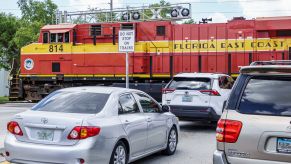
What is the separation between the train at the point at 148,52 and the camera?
747 inches

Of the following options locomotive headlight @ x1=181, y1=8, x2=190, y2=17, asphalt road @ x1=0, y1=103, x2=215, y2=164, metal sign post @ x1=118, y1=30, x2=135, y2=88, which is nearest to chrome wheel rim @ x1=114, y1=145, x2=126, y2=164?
asphalt road @ x1=0, y1=103, x2=215, y2=164

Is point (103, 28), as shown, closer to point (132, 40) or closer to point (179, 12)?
point (179, 12)

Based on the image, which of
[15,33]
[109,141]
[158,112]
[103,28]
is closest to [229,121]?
[109,141]

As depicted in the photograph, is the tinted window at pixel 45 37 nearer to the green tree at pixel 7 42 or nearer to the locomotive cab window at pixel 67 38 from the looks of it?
the locomotive cab window at pixel 67 38

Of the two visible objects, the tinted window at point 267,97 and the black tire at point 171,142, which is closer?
the tinted window at point 267,97

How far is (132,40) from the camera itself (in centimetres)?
1288

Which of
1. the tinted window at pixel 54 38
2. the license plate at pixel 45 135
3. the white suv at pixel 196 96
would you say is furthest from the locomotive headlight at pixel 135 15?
the license plate at pixel 45 135

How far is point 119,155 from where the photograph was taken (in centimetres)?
706

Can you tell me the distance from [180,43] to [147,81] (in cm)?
243

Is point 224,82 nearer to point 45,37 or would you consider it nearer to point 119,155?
point 119,155

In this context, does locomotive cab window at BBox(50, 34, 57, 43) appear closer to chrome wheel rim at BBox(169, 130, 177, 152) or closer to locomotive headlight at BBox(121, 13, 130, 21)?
locomotive headlight at BBox(121, 13, 130, 21)

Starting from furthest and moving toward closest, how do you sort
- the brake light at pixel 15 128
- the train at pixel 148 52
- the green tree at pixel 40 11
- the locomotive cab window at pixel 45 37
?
the green tree at pixel 40 11
the locomotive cab window at pixel 45 37
the train at pixel 148 52
the brake light at pixel 15 128

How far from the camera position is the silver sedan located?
638 centimetres

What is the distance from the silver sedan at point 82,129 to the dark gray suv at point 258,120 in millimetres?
2140
